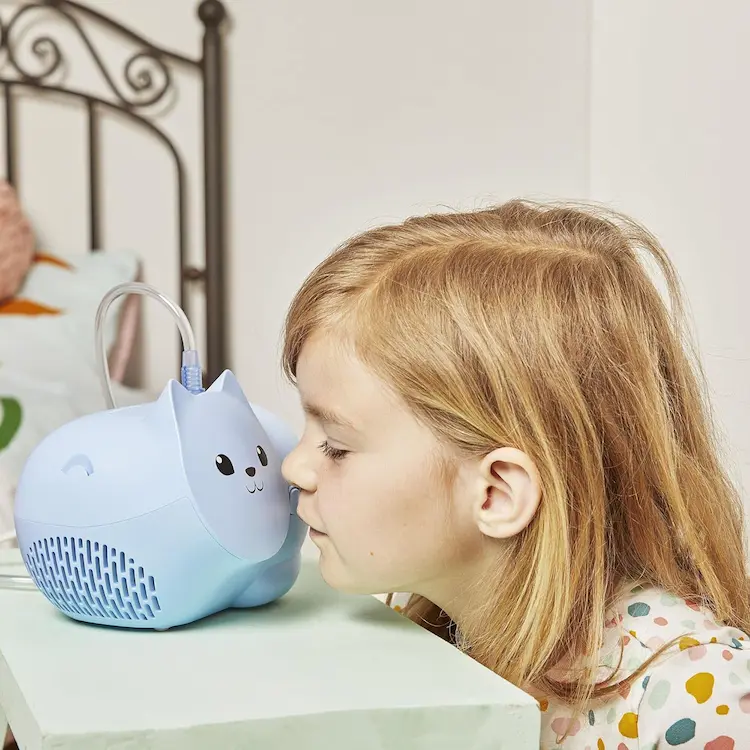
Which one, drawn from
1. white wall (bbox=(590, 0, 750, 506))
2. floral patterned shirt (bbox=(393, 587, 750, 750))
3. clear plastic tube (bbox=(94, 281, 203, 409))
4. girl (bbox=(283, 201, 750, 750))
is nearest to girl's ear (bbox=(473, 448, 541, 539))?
girl (bbox=(283, 201, 750, 750))

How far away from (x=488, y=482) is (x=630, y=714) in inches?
6.7

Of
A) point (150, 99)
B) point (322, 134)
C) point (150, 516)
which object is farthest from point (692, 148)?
point (150, 516)

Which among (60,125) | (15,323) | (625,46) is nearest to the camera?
(15,323)

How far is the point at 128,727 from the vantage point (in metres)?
0.45

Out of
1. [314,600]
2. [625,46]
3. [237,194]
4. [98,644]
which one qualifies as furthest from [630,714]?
[625,46]

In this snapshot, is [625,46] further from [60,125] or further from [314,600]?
[314,600]

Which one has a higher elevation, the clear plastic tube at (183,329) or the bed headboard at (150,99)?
the bed headboard at (150,99)

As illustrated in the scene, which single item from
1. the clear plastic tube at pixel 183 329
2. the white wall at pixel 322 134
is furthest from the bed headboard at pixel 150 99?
the clear plastic tube at pixel 183 329

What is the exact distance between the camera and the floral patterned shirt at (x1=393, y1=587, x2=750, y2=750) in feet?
2.01

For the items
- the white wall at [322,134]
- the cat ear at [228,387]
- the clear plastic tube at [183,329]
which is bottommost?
the cat ear at [228,387]

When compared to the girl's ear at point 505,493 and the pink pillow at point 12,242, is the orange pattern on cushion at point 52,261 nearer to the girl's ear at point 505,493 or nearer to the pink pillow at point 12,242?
the pink pillow at point 12,242

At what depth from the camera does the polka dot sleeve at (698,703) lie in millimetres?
610

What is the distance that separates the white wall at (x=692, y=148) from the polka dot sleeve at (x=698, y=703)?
937 mm

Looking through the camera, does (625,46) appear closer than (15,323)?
No
